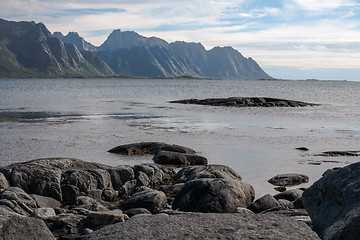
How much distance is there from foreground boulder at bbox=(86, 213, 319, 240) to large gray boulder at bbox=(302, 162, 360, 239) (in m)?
0.99

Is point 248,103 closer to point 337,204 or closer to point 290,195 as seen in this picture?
point 290,195

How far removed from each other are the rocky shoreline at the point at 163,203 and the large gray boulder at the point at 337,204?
18 millimetres

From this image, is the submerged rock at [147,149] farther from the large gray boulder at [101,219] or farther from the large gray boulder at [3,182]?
the large gray boulder at [101,219]

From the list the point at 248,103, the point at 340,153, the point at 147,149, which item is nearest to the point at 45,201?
the point at 147,149

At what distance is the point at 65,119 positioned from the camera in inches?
2008

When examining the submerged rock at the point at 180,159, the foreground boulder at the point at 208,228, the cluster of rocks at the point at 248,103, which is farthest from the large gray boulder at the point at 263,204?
the cluster of rocks at the point at 248,103

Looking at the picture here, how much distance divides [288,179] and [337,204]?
1359 centimetres

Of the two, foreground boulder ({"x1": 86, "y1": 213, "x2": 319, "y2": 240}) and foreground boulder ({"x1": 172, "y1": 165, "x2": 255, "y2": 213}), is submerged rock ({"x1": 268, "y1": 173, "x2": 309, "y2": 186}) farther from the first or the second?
foreground boulder ({"x1": 86, "y1": 213, "x2": 319, "y2": 240})

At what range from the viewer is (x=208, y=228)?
9719 mm

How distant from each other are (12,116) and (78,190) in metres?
39.7

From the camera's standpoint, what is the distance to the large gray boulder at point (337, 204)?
7.01 meters

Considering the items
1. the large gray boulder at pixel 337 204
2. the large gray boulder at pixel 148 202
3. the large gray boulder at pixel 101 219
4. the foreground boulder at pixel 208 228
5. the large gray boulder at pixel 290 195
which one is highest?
the large gray boulder at pixel 337 204

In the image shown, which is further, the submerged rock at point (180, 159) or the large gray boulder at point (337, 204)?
the submerged rock at point (180, 159)

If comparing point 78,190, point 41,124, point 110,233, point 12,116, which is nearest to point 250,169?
point 78,190
